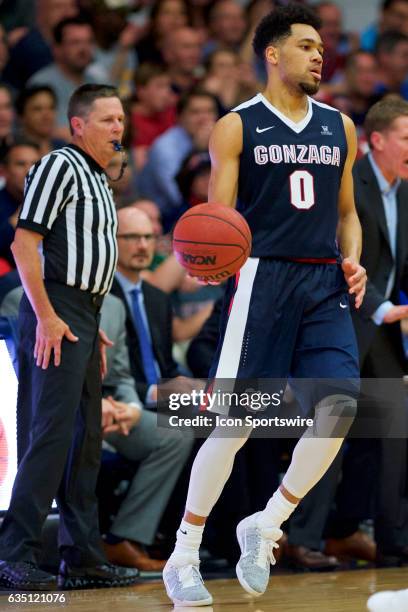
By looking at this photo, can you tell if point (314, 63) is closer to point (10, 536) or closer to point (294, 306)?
point (294, 306)

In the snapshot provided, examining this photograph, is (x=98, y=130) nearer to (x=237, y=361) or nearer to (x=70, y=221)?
(x=70, y=221)

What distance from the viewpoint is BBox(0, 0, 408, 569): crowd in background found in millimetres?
7102

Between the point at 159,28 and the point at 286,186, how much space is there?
22.3ft

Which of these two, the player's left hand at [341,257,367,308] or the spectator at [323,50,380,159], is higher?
the spectator at [323,50,380,159]

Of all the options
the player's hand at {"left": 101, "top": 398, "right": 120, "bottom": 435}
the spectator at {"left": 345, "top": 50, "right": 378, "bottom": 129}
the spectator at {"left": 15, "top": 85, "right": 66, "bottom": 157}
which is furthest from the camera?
the spectator at {"left": 345, "top": 50, "right": 378, "bottom": 129}

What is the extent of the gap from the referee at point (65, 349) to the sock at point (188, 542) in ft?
2.18

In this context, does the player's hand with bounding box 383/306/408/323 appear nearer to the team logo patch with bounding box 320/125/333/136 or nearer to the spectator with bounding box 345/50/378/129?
the team logo patch with bounding box 320/125/333/136

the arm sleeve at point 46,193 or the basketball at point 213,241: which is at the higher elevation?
the arm sleeve at point 46,193

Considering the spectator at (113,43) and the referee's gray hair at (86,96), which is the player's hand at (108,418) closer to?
the referee's gray hair at (86,96)

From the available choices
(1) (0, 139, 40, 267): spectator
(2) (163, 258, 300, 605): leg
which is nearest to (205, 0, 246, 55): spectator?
(1) (0, 139, 40, 267): spectator

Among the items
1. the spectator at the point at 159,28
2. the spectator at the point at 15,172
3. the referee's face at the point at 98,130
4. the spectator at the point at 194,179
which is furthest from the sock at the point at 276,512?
the spectator at the point at 159,28

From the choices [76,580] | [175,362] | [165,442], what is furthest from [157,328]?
[76,580]

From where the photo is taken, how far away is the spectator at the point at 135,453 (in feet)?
20.7

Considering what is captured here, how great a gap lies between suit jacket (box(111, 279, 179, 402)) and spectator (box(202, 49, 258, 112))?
3.88 meters
